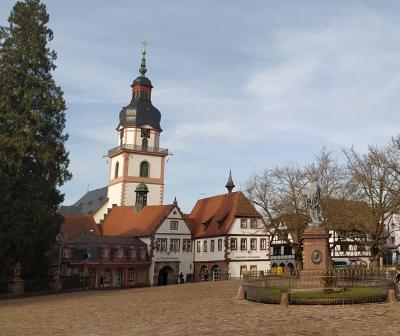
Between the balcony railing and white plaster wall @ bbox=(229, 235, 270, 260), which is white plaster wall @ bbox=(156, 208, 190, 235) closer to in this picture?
white plaster wall @ bbox=(229, 235, 270, 260)

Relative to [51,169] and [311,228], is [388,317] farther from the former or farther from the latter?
[51,169]

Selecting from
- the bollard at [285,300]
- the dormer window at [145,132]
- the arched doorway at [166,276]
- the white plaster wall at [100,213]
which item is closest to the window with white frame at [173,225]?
the arched doorway at [166,276]

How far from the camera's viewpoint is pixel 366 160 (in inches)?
1635

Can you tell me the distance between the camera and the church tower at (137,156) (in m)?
77.0

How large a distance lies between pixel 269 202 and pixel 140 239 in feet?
58.1

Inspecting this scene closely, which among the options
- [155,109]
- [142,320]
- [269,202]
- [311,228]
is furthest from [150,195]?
[142,320]

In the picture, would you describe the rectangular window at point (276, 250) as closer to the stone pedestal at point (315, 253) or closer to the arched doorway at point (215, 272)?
the arched doorway at point (215, 272)

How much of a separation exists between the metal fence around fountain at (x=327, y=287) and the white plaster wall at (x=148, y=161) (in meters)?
51.3

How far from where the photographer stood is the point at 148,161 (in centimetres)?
7912

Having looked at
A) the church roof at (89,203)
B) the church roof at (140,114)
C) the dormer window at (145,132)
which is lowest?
the church roof at (89,203)

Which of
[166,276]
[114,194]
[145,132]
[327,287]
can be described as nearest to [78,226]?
[114,194]

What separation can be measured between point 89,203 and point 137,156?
14.7 m

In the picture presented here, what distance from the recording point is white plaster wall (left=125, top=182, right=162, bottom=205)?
7612 cm

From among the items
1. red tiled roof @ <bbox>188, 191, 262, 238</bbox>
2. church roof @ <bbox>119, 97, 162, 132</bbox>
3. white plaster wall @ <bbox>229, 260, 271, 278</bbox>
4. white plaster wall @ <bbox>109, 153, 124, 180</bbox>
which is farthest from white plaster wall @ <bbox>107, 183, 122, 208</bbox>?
white plaster wall @ <bbox>229, 260, 271, 278</bbox>
